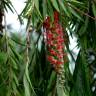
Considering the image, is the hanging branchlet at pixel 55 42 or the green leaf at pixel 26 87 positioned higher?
the hanging branchlet at pixel 55 42

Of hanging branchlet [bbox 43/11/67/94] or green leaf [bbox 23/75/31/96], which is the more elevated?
hanging branchlet [bbox 43/11/67/94]

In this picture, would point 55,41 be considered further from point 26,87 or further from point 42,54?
point 42,54

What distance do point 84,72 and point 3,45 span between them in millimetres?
499

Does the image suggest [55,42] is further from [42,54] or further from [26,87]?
[42,54]

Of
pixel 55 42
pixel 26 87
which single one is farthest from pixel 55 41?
pixel 26 87

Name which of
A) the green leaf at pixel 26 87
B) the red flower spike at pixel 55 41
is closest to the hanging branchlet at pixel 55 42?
the red flower spike at pixel 55 41

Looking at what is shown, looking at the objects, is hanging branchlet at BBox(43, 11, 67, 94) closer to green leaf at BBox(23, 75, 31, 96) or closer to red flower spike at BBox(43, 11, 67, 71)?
red flower spike at BBox(43, 11, 67, 71)

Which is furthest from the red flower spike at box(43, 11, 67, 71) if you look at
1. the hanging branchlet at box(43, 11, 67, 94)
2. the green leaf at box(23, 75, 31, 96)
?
the green leaf at box(23, 75, 31, 96)

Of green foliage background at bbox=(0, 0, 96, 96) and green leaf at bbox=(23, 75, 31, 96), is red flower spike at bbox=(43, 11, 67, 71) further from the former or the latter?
green leaf at bbox=(23, 75, 31, 96)

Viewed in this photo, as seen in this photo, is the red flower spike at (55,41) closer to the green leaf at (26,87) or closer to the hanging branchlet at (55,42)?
the hanging branchlet at (55,42)

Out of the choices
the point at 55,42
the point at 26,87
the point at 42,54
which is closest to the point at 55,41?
the point at 55,42

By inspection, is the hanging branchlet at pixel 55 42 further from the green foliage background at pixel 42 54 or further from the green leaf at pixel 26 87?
the green leaf at pixel 26 87

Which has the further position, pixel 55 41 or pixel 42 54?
pixel 42 54

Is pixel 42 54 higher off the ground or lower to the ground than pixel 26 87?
higher
